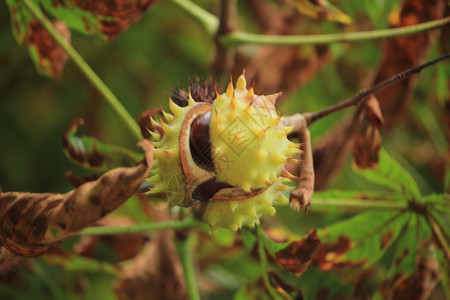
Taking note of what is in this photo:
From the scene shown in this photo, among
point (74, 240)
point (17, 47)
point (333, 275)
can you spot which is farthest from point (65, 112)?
point (333, 275)

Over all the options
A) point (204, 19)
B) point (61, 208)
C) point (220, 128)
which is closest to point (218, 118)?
point (220, 128)

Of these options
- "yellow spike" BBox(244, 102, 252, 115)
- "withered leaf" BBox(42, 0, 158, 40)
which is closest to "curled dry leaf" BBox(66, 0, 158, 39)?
"withered leaf" BBox(42, 0, 158, 40)

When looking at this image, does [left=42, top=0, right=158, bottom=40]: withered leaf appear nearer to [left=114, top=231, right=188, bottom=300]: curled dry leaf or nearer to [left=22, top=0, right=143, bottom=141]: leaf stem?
[left=22, top=0, right=143, bottom=141]: leaf stem

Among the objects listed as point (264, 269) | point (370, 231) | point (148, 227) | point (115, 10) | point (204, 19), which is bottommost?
point (370, 231)

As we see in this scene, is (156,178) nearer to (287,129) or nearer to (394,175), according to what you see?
(287,129)

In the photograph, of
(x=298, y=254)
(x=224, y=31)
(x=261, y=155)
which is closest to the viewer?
(x=261, y=155)

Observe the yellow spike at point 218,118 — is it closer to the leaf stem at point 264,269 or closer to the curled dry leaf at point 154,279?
the leaf stem at point 264,269

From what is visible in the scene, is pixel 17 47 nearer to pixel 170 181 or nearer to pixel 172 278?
pixel 172 278
